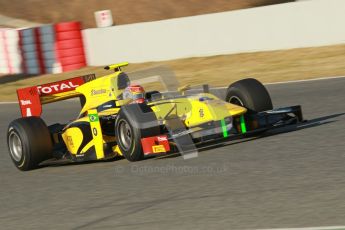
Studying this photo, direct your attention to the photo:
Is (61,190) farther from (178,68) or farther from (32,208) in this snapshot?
(178,68)

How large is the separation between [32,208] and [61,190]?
2.38 ft

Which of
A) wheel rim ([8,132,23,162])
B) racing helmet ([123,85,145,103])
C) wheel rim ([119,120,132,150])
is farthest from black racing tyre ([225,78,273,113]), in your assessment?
wheel rim ([8,132,23,162])

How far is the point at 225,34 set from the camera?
19234 mm

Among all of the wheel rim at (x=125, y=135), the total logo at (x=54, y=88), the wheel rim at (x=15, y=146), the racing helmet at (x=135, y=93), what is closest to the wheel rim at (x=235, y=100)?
the racing helmet at (x=135, y=93)

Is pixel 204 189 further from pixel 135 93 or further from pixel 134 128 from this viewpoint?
pixel 135 93

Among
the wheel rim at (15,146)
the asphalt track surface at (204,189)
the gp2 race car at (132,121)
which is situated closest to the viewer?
the asphalt track surface at (204,189)

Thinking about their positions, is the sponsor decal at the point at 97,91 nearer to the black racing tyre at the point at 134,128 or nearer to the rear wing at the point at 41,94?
the rear wing at the point at 41,94

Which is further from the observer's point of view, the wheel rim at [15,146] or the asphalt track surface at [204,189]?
the wheel rim at [15,146]

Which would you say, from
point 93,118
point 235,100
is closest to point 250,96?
point 235,100

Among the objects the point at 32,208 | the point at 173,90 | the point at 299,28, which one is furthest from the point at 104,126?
the point at 299,28

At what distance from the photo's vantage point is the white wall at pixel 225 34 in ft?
58.3

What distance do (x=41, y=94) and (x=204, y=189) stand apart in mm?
3865

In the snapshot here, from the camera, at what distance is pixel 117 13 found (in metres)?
36.6

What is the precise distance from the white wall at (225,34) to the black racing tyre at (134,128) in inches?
405
